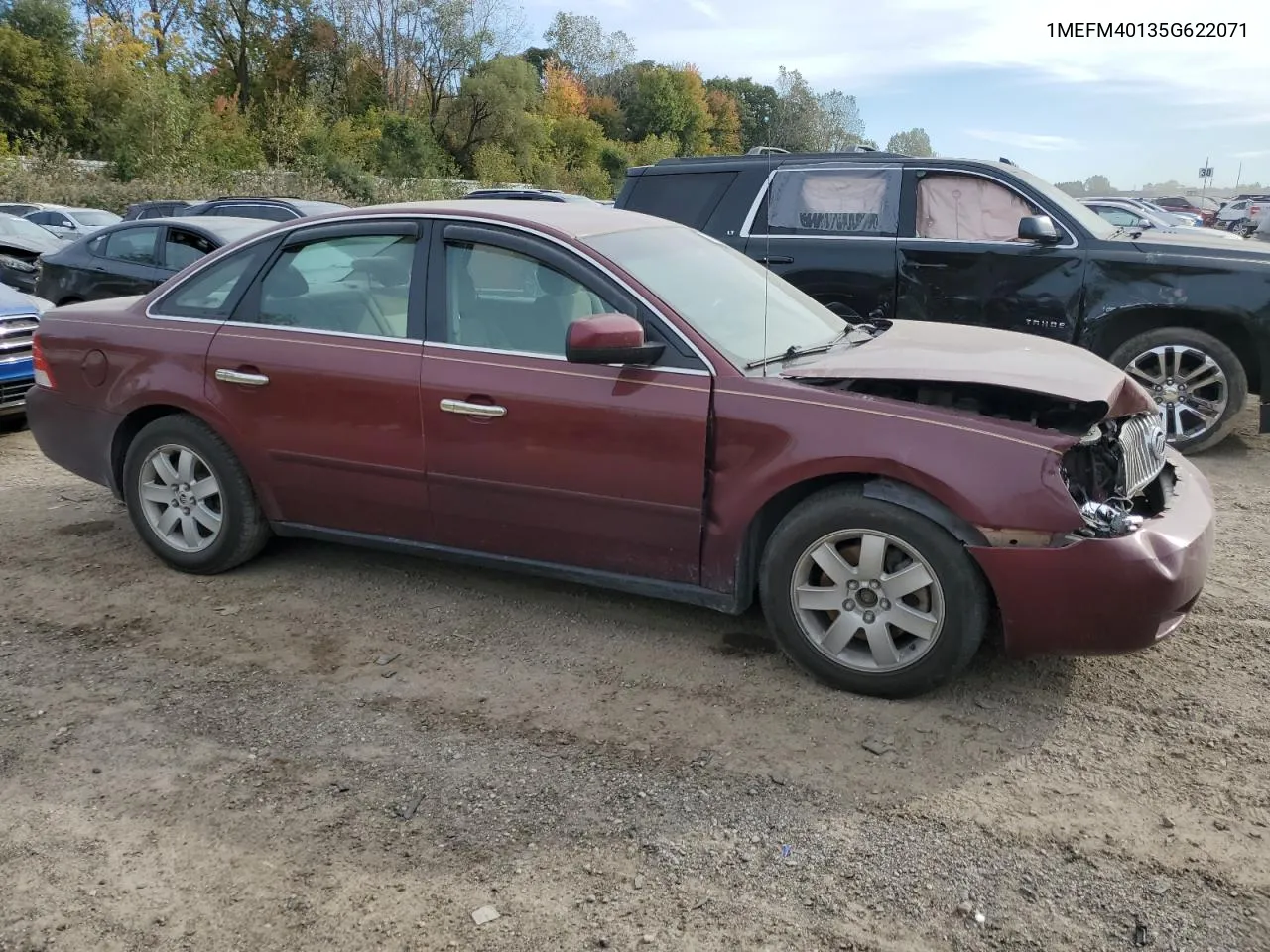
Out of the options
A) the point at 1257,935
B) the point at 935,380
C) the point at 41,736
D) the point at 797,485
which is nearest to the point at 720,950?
the point at 1257,935

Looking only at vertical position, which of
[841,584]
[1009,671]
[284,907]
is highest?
[841,584]

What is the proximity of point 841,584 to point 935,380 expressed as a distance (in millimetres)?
746

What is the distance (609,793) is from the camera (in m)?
2.98

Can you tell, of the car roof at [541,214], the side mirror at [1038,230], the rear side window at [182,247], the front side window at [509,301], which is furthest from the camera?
the rear side window at [182,247]

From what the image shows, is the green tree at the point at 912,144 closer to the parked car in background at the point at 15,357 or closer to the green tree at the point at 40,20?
the parked car in background at the point at 15,357

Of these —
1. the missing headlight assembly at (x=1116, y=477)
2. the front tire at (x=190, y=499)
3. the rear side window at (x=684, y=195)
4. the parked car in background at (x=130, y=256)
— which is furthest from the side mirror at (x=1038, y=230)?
the parked car in background at (x=130, y=256)

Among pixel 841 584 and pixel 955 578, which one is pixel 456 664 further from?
pixel 955 578

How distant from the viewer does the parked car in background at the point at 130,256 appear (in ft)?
31.7

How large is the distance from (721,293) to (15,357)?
5915 mm

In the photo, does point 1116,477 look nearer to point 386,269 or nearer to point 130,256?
point 386,269

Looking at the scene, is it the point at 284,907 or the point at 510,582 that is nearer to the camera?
the point at 284,907

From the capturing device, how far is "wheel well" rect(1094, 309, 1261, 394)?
6625mm

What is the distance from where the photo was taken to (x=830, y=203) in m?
7.52

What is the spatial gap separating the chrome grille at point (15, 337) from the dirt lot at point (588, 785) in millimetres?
3886
